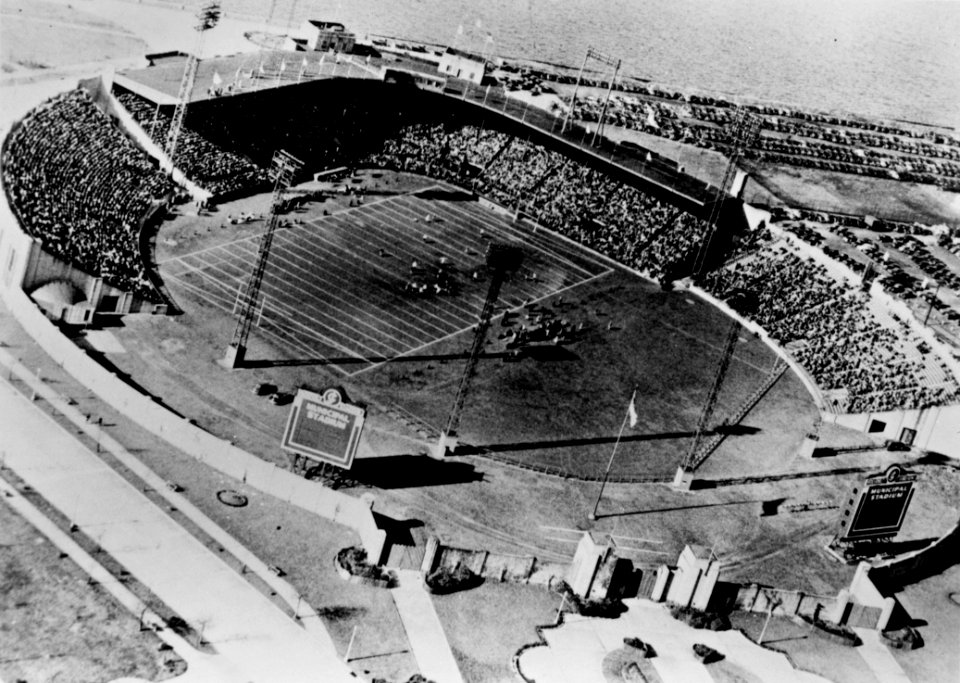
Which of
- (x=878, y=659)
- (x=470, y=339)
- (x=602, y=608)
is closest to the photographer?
(x=602, y=608)

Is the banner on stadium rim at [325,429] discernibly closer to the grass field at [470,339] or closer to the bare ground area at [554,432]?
the bare ground area at [554,432]

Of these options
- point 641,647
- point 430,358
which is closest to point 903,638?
point 641,647

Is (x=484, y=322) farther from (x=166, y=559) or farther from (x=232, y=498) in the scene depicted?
(x=166, y=559)

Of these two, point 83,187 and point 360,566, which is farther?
point 83,187

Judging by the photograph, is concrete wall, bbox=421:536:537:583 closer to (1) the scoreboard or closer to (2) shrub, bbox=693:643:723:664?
(2) shrub, bbox=693:643:723:664

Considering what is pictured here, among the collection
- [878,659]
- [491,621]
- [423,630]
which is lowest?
[423,630]

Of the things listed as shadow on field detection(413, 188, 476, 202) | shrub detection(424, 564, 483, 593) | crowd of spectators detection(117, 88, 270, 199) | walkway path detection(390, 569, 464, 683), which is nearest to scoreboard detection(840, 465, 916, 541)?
shrub detection(424, 564, 483, 593)

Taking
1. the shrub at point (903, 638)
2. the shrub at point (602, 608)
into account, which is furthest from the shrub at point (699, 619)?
the shrub at point (903, 638)
